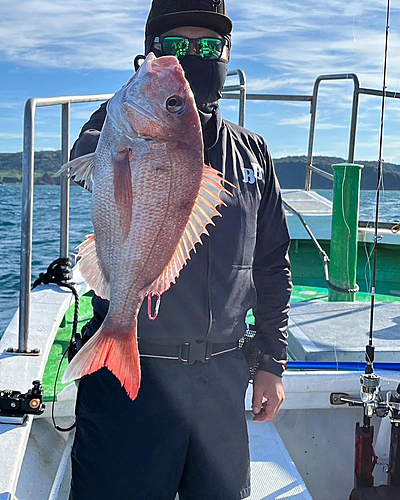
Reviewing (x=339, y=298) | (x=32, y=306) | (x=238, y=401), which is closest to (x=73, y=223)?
(x=339, y=298)

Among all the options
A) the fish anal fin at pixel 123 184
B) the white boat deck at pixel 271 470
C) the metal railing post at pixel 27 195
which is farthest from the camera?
the white boat deck at pixel 271 470

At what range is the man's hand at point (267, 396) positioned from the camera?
7.04 feet

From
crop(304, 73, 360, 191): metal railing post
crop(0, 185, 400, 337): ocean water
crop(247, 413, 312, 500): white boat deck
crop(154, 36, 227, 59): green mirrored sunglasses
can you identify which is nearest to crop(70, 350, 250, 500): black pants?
crop(247, 413, 312, 500): white boat deck

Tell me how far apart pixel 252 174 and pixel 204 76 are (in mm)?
375

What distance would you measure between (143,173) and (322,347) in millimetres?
2279

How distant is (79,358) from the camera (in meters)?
1.57

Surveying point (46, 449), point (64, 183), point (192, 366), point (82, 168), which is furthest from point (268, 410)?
point (64, 183)

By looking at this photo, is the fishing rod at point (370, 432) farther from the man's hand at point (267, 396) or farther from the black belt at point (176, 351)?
the black belt at point (176, 351)

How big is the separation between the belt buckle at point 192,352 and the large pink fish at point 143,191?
A: 336 millimetres

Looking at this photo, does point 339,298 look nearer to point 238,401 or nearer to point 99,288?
point 238,401

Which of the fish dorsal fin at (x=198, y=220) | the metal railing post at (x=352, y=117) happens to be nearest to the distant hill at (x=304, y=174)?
the metal railing post at (x=352, y=117)

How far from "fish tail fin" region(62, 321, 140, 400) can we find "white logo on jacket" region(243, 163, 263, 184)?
0.73 meters

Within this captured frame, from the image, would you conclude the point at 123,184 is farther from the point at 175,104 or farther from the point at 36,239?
the point at 36,239

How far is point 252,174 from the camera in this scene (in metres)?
2.06
